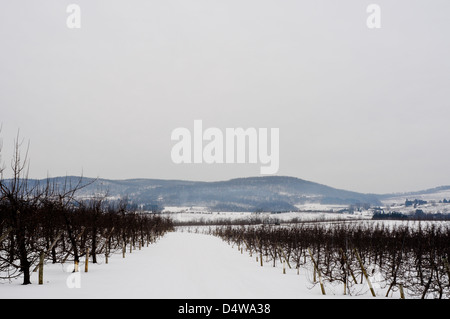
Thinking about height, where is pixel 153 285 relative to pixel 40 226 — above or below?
below

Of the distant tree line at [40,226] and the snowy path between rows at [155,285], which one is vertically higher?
the distant tree line at [40,226]

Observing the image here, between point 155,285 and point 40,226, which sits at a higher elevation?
point 40,226

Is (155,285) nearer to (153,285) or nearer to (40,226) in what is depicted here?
(153,285)

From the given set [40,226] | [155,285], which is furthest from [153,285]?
[40,226]

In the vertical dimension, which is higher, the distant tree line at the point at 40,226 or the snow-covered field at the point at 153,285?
the distant tree line at the point at 40,226

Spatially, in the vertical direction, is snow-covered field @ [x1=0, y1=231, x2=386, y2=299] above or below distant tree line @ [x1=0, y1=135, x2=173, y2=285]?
below

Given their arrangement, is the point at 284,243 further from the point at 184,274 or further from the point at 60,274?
the point at 60,274

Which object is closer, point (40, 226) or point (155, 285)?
point (155, 285)

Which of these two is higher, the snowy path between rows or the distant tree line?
the distant tree line
